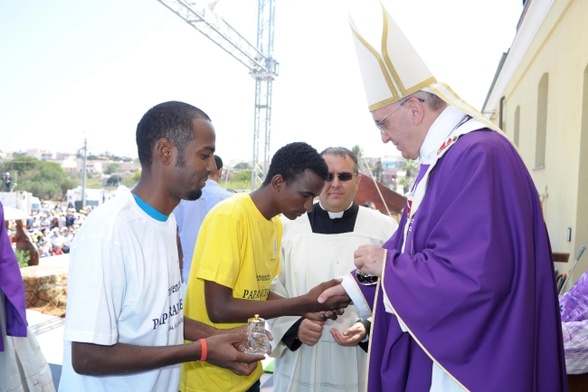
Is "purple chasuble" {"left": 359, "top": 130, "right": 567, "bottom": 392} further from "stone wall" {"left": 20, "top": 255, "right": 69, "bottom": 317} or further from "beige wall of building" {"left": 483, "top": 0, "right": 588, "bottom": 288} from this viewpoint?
"stone wall" {"left": 20, "top": 255, "right": 69, "bottom": 317}

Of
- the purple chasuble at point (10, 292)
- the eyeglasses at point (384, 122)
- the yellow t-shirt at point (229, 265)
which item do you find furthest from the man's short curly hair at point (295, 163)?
the purple chasuble at point (10, 292)

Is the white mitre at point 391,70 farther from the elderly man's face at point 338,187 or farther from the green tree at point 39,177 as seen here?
the green tree at point 39,177

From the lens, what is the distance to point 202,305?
95.7 inches

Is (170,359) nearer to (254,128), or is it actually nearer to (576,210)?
(576,210)

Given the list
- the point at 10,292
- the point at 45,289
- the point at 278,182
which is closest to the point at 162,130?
the point at 278,182

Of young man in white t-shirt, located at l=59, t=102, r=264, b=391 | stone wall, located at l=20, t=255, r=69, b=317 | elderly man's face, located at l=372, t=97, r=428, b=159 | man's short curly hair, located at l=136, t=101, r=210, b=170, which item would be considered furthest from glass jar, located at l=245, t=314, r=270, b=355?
stone wall, located at l=20, t=255, r=69, b=317

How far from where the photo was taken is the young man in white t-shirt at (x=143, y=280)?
153cm

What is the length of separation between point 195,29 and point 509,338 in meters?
12.6

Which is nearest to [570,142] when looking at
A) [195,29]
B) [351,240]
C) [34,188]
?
[351,240]

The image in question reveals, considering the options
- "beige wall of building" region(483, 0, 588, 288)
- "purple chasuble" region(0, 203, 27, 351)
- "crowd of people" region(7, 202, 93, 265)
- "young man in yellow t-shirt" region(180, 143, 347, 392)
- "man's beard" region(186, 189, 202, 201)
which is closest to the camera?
"man's beard" region(186, 189, 202, 201)

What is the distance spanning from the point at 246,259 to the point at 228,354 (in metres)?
0.72

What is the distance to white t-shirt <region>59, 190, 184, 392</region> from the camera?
A: 1518mm

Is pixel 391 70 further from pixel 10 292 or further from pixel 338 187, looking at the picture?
pixel 10 292

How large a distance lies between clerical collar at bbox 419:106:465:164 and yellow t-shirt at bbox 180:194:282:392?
92 cm
